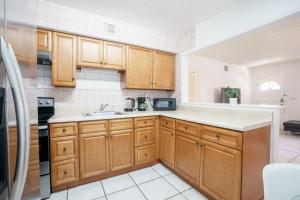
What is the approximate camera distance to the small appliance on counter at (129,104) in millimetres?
2646

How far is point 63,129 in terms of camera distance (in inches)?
68.9

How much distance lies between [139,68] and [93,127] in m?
1.26

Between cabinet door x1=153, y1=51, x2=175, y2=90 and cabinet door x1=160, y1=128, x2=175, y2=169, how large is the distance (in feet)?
2.98

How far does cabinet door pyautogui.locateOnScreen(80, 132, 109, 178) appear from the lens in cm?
187

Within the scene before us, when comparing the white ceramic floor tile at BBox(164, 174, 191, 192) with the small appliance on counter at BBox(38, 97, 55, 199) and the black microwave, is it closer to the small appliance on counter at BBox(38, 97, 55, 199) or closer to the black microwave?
the black microwave

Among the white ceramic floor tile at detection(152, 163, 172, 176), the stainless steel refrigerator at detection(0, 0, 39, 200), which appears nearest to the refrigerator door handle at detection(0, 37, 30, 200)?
the stainless steel refrigerator at detection(0, 0, 39, 200)

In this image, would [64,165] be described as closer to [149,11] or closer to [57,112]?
[57,112]

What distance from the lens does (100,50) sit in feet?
7.34

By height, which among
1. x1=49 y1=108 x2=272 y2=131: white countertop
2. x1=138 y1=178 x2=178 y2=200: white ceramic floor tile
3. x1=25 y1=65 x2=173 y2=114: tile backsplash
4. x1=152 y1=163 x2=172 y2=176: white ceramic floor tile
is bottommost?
x1=138 y1=178 x2=178 y2=200: white ceramic floor tile

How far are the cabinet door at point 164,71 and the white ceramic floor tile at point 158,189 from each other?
156 centimetres

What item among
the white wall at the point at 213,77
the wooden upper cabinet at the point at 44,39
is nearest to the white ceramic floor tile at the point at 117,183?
the wooden upper cabinet at the point at 44,39

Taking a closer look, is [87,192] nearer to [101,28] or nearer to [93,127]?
[93,127]

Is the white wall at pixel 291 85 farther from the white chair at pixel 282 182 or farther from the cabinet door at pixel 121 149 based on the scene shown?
the white chair at pixel 282 182

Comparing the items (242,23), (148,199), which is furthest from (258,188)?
(242,23)
